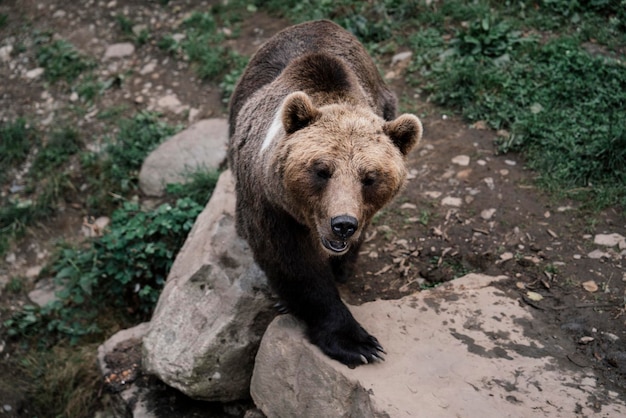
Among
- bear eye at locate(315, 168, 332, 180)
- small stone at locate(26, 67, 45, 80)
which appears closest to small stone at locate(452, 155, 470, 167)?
bear eye at locate(315, 168, 332, 180)

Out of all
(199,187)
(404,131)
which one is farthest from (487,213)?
(199,187)

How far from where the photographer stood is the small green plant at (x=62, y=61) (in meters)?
7.79

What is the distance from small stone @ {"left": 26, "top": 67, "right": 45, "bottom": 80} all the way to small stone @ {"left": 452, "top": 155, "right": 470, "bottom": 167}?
507 cm

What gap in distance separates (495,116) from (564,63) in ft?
2.50

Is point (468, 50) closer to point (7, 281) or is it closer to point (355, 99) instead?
point (355, 99)

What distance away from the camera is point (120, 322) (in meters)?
5.81

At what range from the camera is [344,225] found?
9.78 feet

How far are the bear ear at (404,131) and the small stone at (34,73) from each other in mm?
5923

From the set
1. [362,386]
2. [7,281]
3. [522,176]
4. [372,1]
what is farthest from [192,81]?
[362,386]

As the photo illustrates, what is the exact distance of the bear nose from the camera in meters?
2.96

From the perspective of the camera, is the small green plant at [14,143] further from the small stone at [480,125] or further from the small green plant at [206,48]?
the small stone at [480,125]

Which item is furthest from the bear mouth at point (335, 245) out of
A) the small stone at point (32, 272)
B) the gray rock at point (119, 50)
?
the gray rock at point (119, 50)

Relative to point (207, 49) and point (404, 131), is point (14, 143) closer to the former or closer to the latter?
point (207, 49)

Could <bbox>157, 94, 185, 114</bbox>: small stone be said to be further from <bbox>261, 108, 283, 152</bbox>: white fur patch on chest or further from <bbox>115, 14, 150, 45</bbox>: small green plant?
<bbox>261, 108, 283, 152</bbox>: white fur patch on chest
